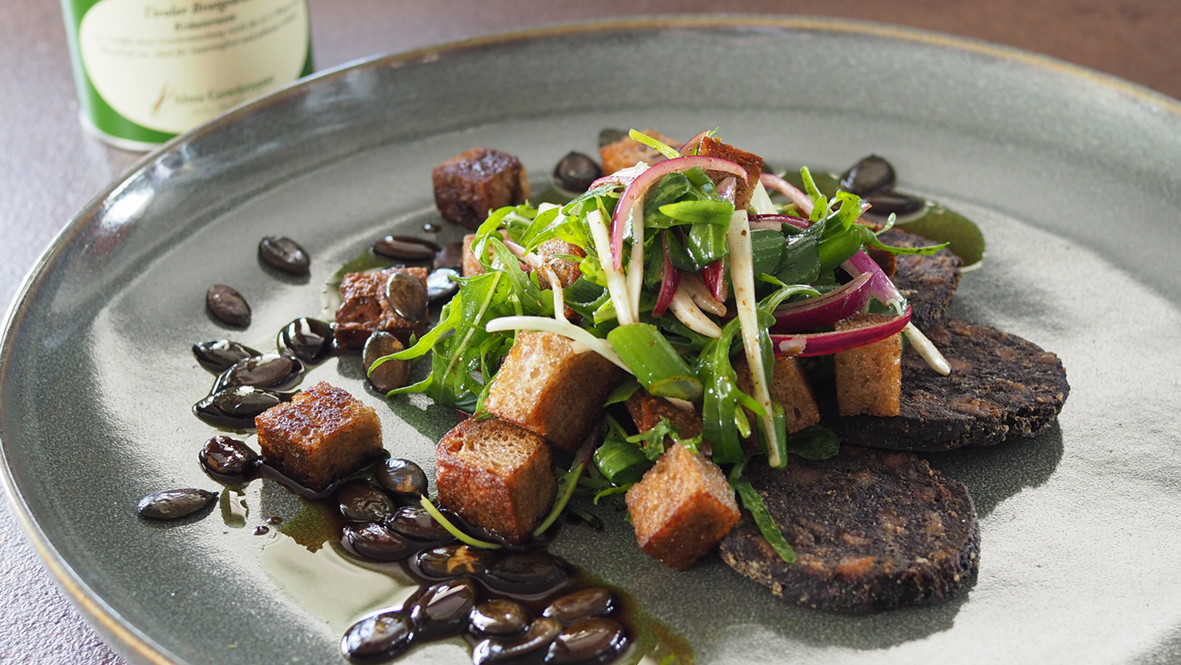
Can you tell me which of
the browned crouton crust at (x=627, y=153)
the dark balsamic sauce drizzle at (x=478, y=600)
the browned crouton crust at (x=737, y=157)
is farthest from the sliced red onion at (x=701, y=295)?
the browned crouton crust at (x=627, y=153)

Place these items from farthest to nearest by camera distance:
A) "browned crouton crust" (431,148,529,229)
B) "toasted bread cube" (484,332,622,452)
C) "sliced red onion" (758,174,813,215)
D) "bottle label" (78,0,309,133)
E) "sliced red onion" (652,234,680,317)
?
"bottle label" (78,0,309,133), "browned crouton crust" (431,148,529,229), "sliced red onion" (758,174,813,215), "sliced red onion" (652,234,680,317), "toasted bread cube" (484,332,622,452)

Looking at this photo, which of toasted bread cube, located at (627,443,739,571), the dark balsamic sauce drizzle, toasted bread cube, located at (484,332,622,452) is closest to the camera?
the dark balsamic sauce drizzle

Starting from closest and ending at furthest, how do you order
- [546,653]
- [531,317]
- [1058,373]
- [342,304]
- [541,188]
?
[546,653]
[531,317]
[1058,373]
[342,304]
[541,188]

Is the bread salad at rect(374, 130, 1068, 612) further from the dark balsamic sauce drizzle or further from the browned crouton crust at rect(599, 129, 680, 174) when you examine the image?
the browned crouton crust at rect(599, 129, 680, 174)

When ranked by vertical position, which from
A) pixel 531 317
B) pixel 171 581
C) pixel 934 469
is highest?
pixel 531 317

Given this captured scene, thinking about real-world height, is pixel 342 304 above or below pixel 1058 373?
below

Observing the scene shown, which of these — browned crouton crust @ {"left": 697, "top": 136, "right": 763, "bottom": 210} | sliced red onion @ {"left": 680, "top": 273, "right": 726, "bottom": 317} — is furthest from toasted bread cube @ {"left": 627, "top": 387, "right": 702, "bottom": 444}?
browned crouton crust @ {"left": 697, "top": 136, "right": 763, "bottom": 210}

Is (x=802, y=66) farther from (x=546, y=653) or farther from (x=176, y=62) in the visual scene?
(x=546, y=653)

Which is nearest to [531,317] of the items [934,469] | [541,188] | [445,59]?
[934,469]
